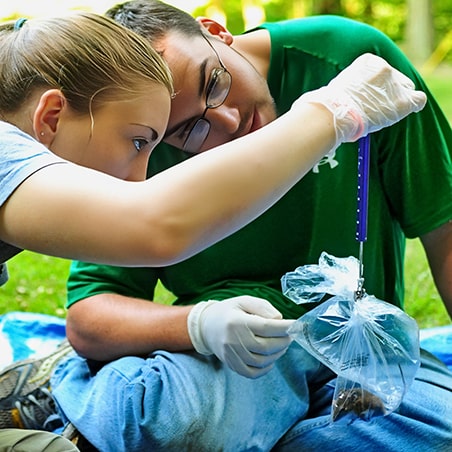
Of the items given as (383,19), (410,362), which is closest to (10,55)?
(410,362)

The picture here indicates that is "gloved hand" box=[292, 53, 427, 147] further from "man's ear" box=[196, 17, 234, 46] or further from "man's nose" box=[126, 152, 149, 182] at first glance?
"man's ear" box=[196, 17, 234, 46]

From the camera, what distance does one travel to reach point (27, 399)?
1809 mm

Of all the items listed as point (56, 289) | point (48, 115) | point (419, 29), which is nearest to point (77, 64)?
point (48, 115)

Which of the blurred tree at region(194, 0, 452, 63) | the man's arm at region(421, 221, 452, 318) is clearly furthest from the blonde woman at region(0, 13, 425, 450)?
the blurred tree at region(194, 0, 452, 63)

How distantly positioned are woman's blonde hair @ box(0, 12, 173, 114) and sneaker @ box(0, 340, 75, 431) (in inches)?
29.4

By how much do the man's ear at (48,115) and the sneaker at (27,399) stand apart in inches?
29.3

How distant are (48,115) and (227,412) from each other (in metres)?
0.64

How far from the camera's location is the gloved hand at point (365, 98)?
1.19 m

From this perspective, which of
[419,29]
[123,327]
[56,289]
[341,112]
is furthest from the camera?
[419,29]

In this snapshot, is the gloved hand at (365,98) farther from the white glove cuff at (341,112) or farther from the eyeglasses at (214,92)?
the eyeglasses at (214,92)

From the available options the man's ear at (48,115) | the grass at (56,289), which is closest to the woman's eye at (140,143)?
the man's ear at (48,115)

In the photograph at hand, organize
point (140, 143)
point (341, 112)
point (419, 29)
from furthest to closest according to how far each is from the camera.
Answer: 1. point (419, 29)
2. point (140, 143)
3. point (341, 112)

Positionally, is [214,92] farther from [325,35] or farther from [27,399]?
[27,399]

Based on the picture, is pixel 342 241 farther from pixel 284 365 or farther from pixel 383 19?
pixel 383 19
